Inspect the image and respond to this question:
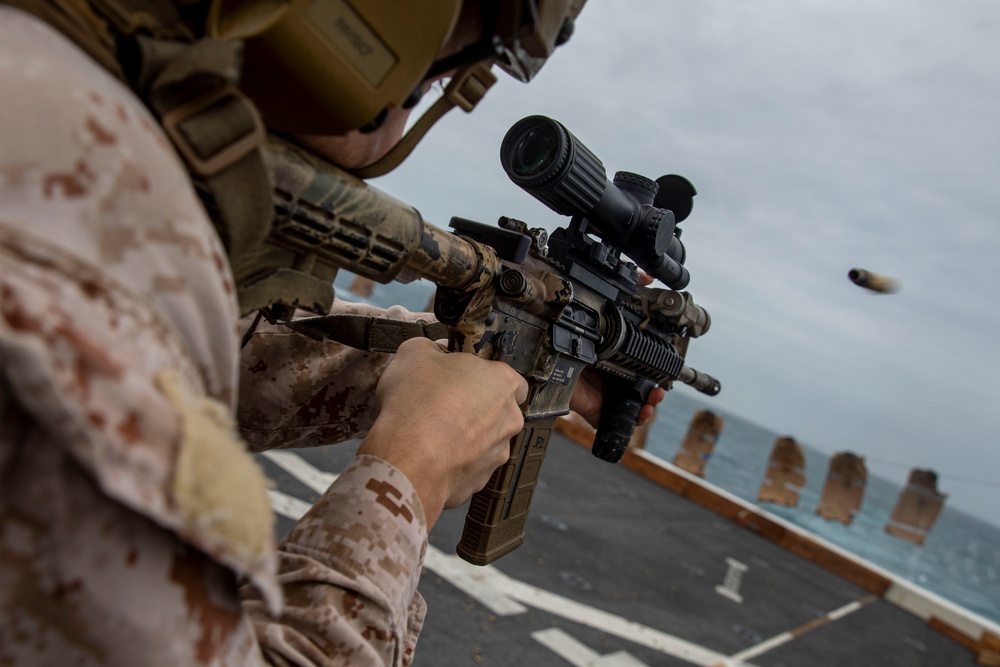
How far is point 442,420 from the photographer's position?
1.25 meters

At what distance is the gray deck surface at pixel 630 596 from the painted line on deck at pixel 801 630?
3 centimetres

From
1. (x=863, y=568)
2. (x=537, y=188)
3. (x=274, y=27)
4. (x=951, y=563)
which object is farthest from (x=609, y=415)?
(x=951, y=563)

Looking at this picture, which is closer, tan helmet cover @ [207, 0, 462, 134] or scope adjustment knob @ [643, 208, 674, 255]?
tan helmet cover @ [207, 0, 462, 134]

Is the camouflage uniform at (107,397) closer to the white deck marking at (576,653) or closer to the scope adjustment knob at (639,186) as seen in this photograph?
the scope adjustment knob at (639,186)

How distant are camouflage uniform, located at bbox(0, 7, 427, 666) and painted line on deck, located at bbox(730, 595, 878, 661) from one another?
4753mm

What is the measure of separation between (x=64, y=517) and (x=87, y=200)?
24 cm

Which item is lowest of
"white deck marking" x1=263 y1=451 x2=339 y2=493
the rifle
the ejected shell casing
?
"white deck marking" x1=263 y1=451 x2=339 y2=493

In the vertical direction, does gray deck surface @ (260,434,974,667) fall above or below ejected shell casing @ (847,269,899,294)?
below

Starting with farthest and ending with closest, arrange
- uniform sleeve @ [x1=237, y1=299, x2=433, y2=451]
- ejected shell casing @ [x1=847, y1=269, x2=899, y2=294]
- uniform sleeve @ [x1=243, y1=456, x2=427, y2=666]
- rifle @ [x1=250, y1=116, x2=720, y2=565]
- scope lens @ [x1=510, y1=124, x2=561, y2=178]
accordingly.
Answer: ejected shell casing @ [x1=847, y1=269, x2=899, y2=294]
scope lens @ [x1=510, y1=124, x2=561, y2=178]
uniform sleeve @ [x1=237, y1=299, x2=433, y2=451]
rifle @ [x1=250, y1=116, x2=720, y2=565]
uniform sleeve @ [x1=243, y1=456, x2=427, y2=666]

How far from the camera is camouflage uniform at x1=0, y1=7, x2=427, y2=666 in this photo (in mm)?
448

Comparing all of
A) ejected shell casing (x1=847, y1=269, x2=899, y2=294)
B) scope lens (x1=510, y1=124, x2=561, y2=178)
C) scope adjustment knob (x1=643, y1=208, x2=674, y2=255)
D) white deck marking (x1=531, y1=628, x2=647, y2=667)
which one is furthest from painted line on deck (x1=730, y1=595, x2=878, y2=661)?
scope lens (x1=510, y1=124, x2=561, y2=178)

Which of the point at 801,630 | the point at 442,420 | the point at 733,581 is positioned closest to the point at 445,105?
the point at 442,420

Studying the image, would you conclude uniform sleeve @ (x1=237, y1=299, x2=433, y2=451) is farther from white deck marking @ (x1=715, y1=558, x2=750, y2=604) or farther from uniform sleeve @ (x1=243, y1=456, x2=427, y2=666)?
white deck marking @ (x1=715, y1=558, x2=750, y2=604)

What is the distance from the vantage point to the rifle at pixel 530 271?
3.36ft
